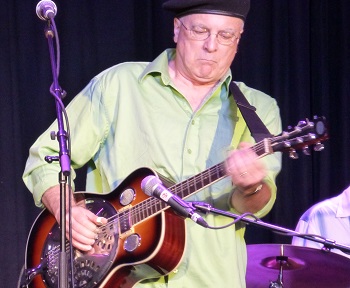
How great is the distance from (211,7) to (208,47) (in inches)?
6.6

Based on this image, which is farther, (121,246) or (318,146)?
(121,246)

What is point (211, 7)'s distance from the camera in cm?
290

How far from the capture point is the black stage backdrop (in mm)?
4117

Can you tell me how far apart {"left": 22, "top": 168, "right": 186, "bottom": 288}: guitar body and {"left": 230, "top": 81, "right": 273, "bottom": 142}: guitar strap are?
41 cm

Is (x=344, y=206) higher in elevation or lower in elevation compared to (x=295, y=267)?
higher

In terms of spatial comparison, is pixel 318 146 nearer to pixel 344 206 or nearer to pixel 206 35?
pixel 206 35


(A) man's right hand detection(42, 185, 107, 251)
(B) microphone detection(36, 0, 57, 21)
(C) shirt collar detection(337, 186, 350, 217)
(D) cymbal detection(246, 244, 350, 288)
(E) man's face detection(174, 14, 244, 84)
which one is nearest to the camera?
(B) microphone detection(36, 0, 57, 21)

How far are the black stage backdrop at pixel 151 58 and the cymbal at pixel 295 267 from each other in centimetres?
112

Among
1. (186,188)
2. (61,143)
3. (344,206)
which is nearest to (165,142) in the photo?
(186,188)

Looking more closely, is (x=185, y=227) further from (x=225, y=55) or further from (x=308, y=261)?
(x=308, y=261)

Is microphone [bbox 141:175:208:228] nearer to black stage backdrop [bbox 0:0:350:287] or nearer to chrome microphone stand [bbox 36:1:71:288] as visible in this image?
chrome microphone stand [bbox 36:1:71:288]

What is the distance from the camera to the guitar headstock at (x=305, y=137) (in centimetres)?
232

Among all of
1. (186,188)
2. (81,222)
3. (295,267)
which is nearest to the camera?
(186,188)

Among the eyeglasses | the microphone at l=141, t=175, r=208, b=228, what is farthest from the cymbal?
the microphone at l=141, t=175, r=208, b=228
